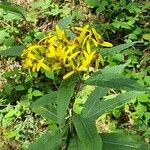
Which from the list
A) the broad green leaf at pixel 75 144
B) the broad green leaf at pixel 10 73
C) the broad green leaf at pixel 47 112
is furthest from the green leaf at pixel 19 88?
the broad green leaf at pixel 75 144

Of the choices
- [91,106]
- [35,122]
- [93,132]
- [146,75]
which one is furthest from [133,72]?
[93,132]

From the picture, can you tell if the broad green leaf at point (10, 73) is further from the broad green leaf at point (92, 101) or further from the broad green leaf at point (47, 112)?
the broad green leaf at point (92, 101)

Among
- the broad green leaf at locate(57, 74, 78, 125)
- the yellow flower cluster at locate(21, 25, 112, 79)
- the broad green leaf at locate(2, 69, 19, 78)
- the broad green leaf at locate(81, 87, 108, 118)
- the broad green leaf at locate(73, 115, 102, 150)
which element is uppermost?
the yellow flower cluster at locate(21, 25, 112, 79)

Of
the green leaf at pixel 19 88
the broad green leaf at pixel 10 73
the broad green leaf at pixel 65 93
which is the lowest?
the green leaf at pixel 19 88

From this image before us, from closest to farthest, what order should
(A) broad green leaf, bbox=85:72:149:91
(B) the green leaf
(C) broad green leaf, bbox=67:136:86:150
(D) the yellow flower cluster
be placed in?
(D) the yellow flower cluster → (A) broad green leaf, bbox=85:72:149:91 → (C) broad green leaf, bbox=67:136:86:150 → (B) the green leaf

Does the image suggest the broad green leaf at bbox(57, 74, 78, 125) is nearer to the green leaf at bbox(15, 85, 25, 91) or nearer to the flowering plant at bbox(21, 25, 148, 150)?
the flowering plant at bbox(21, 25, 148, 150)

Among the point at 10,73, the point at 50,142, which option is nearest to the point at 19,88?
the point at 10,73

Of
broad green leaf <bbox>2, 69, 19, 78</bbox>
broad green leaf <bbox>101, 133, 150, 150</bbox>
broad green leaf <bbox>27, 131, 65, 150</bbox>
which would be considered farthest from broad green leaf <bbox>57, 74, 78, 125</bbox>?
broad green leaf <bbox>2, 69, 19, 78</bbox>

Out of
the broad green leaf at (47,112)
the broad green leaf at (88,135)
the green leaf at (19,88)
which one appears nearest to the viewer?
the broad green leaf at (88,135)
